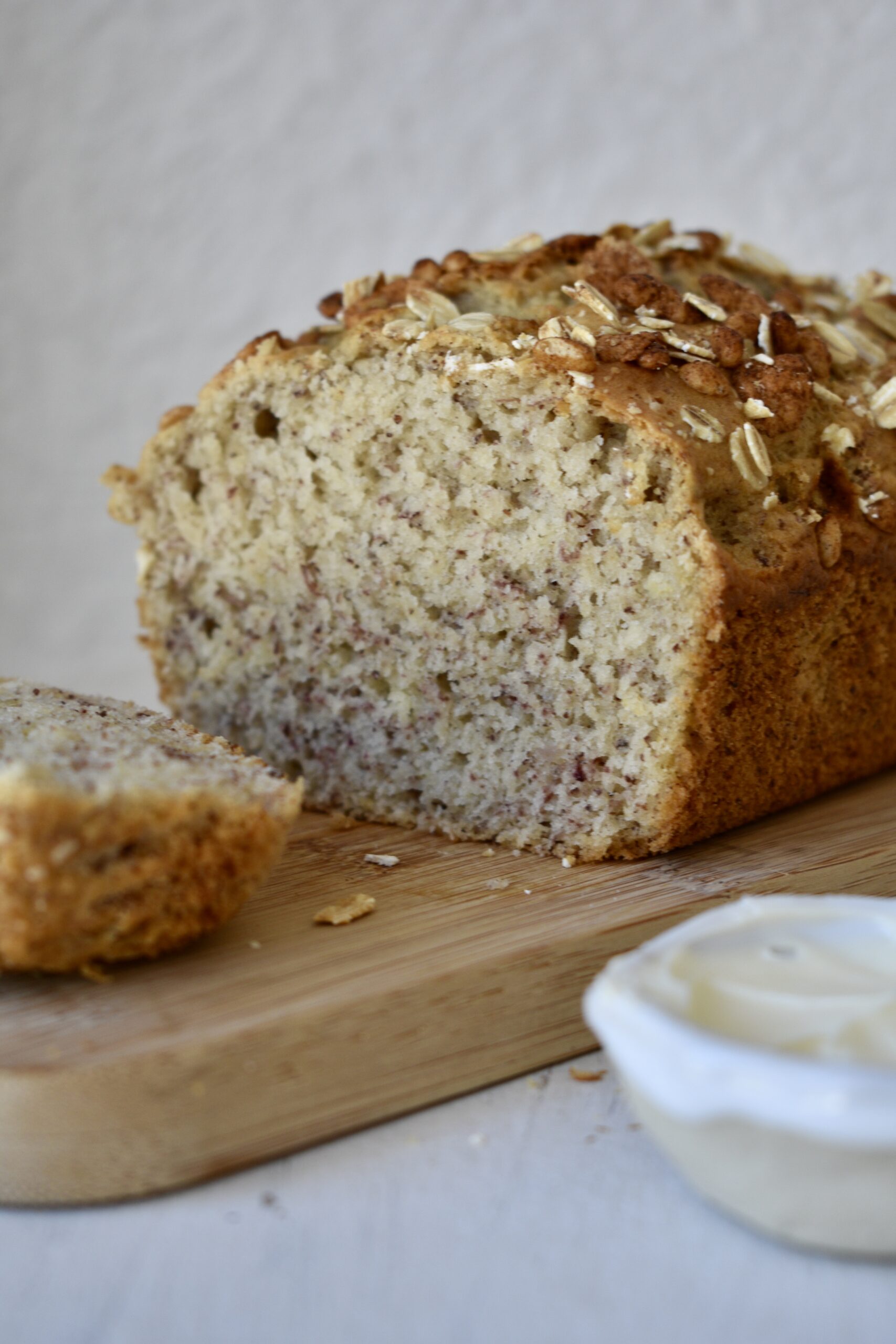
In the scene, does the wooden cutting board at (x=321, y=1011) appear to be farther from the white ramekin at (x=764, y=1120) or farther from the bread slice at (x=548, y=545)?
the white ramekin at (x=764, y=1120)

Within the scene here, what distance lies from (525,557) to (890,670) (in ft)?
2.98

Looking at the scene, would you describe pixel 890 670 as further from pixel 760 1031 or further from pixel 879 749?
pixel 760 1031

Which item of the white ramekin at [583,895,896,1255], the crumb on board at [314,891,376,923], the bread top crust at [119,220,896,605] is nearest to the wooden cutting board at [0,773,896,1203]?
the crumb on board at [314,891,376,923]

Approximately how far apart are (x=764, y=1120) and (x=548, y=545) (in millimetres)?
1332

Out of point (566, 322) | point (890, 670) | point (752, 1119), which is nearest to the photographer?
point (752, 1119)

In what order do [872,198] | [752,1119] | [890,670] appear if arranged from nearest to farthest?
[752,1119] → [890,670] → [872,198]

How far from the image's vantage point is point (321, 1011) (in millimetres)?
2178

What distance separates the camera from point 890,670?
333 cm

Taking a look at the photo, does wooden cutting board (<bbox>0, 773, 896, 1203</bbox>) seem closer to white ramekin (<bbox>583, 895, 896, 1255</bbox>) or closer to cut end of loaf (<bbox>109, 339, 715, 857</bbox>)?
cut end of loaf (<bbox>109, 339, 715, 857</bbox>)

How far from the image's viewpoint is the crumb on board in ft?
8.42

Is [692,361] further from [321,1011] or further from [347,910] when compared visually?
[321,1011]

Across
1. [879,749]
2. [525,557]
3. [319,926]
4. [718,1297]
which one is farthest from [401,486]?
[718,1297]

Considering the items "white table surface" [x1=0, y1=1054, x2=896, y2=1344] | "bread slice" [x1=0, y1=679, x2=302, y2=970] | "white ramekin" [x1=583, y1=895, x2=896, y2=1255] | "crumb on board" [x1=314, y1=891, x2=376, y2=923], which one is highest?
"bread slice" [x1=0, y1=679, x2=302, y2=970]

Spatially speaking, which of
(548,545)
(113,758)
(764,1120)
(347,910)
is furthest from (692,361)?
(764,1120)
